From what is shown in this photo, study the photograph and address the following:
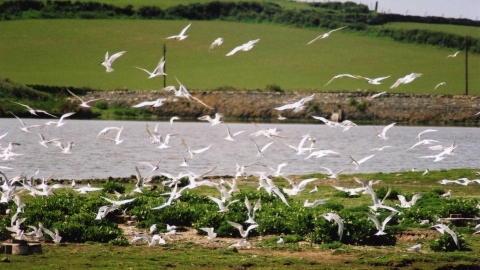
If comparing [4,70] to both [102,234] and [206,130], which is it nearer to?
[206,130]

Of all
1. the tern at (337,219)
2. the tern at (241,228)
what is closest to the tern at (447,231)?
the tern at (337,219)

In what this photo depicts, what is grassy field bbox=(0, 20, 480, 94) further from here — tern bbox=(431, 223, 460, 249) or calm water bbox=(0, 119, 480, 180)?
tern bbox=(431, 223, 460, 249)

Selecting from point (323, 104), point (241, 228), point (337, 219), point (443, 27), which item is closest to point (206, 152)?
point (323, 104)

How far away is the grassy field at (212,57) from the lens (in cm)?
9562

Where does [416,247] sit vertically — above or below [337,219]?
below

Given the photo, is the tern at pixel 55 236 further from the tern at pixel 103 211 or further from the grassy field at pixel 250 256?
Result: the tern at pixel 103 211

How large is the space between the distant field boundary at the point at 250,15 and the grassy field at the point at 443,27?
1812 millimetres

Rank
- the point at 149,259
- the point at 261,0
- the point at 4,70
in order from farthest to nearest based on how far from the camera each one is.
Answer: the point at 261,0
the point at 4,70
the point at 149,259

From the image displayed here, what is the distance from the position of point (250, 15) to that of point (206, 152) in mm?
73648

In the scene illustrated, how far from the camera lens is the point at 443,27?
12156cm

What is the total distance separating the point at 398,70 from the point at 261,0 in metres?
32.1

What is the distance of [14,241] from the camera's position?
17031 mm

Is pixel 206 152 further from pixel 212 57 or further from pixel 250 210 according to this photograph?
pixel 212 57

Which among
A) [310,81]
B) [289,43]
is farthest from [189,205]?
[289,43]
